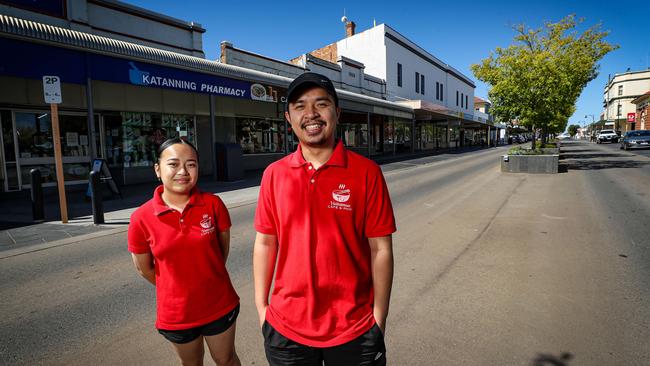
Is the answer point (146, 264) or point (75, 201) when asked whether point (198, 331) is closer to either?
point (146, 264)

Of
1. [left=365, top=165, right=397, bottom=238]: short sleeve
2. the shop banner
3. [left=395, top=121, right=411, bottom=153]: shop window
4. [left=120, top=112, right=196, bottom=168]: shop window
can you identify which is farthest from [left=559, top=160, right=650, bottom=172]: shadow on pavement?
[left=365, top=165, right=397, bottom=238]: short sleeve

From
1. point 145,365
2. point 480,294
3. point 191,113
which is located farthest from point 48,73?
point 480,294

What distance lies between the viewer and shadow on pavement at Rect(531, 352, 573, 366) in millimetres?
2578

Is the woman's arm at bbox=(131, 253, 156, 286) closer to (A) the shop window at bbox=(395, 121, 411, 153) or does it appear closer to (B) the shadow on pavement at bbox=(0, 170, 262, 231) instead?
(B) the shadow on pavement at bbox=(0, 170, 262, 231)

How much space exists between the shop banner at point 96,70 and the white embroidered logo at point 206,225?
971cm

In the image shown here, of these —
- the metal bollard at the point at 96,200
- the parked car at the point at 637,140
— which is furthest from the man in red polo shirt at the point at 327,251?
the parked car at the point at 637,140

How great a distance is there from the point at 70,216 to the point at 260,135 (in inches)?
466

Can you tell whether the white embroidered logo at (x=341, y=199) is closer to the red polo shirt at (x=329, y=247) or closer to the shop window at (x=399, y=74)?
the red polo shirt at (x=329, y=247)

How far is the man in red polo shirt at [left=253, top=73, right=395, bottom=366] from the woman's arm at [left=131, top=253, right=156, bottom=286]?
826mm

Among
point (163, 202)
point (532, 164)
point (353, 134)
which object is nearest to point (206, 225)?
point (163, 202)

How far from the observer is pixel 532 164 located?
1484cm

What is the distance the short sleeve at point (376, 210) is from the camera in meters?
1.53

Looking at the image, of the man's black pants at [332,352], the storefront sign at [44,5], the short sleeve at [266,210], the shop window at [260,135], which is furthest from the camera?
the shop window at [260,135]

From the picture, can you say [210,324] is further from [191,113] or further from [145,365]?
[191,113]
